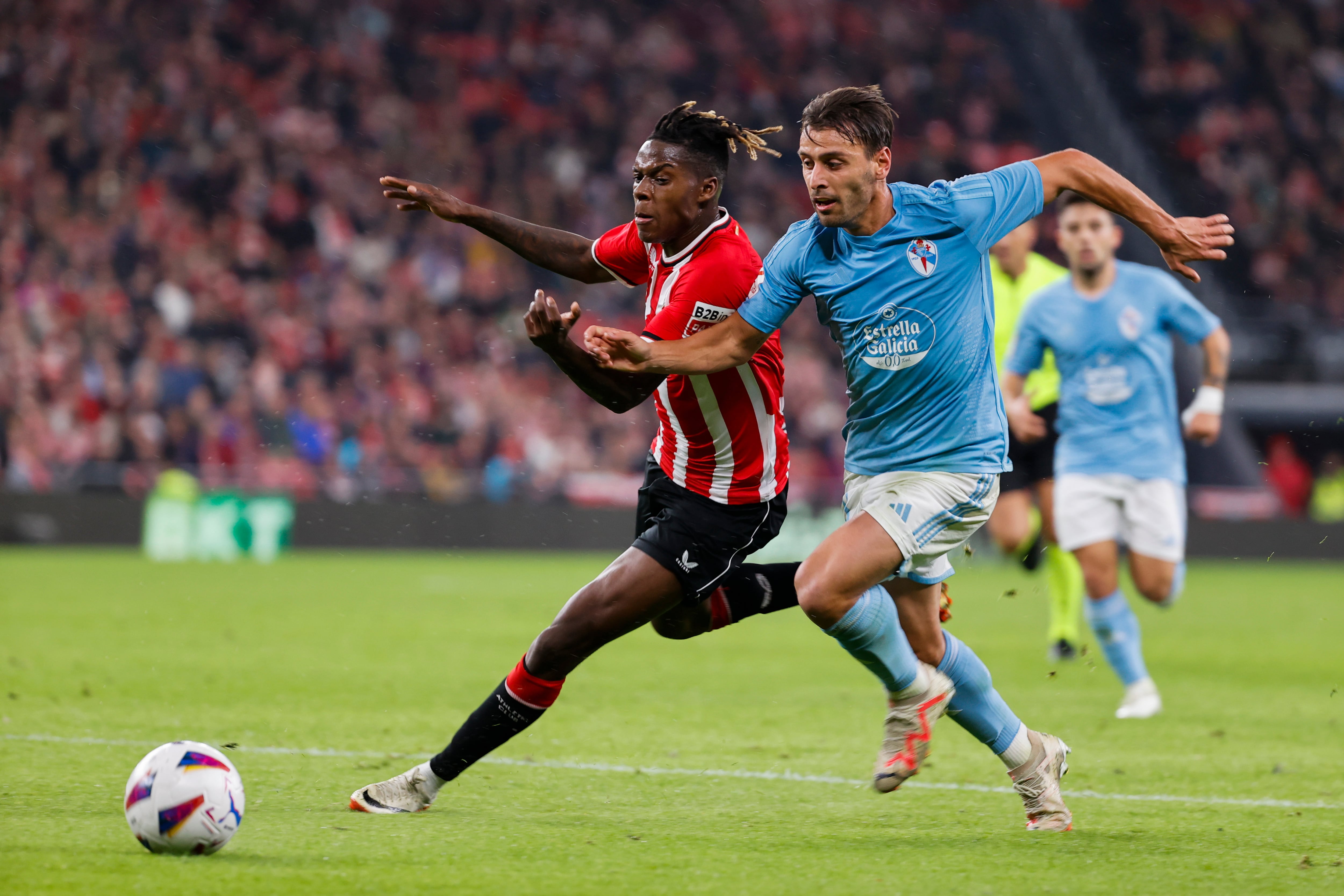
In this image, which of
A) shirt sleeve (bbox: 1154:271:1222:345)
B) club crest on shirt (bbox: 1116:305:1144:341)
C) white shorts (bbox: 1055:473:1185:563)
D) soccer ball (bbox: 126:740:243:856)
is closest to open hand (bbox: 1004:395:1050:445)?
white shorts (bbox: 1055:473:1185:563)

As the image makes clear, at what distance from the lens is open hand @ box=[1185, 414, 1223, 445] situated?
7.49 meters

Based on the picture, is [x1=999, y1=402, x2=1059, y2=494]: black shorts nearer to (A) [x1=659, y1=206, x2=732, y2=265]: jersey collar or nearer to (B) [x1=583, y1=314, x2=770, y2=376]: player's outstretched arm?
(A) [x1=659, y1=206, x2=732, y2=265]: jersey collar

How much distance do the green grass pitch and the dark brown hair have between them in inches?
82.9

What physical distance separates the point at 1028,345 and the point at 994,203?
3.58 meters

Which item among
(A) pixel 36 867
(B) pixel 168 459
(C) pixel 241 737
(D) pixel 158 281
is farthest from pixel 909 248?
(D) pixel 158 281

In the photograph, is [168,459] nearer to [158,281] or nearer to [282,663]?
[158,281]

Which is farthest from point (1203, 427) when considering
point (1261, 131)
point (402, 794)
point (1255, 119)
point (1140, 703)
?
point (1255, 119)

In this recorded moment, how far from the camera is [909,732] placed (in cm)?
461

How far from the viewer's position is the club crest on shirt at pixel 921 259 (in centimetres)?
471

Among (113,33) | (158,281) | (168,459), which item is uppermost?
(113,33)

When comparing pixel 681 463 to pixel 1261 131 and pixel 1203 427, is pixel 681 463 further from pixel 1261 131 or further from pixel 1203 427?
pixel 1261 131

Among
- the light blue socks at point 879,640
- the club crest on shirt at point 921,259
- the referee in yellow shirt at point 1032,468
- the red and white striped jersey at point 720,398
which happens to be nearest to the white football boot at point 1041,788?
the light blue socks at point 879,640

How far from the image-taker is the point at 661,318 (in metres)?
4.90

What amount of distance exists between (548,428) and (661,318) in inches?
584
